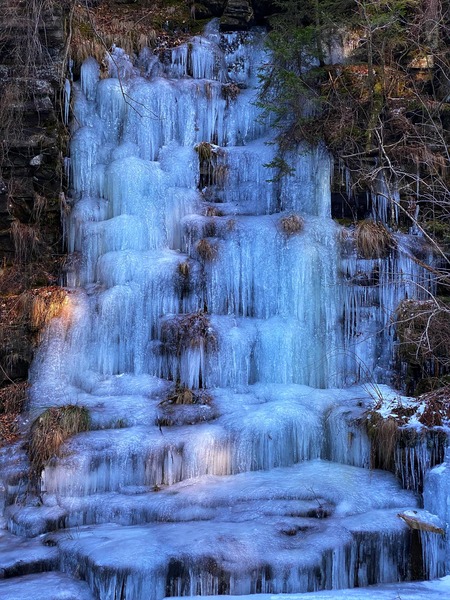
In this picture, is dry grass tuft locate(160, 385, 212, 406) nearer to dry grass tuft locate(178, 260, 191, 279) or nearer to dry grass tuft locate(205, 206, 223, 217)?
dry grass tuft locate(178, 260, 191, 279)

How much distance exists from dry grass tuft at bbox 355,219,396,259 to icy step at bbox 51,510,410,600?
4.14 metres

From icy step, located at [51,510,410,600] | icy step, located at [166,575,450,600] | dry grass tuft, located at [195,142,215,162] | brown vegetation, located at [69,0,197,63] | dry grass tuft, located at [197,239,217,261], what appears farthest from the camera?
brown vegetation, located at [69,0,197,63]

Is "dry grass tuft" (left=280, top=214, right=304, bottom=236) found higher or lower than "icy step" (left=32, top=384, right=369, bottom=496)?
higher

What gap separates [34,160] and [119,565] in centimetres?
612

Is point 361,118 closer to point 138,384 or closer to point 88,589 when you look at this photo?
point 138,384

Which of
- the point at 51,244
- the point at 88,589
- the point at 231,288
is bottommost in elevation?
the point at 88,589

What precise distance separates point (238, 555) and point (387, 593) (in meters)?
1.00

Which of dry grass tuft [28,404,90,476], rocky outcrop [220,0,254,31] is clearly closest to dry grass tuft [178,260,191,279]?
dry grass tuft [28,404,90,476]

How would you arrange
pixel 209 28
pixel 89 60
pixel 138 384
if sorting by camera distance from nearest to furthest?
pixel 138 384, pixel 89 60, pixel 209 28

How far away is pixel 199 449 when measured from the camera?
20.3 ft

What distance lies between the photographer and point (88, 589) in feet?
14.7

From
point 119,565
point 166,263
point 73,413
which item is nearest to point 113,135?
point 166,263

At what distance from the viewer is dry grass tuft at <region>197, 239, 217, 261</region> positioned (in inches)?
Result: 339

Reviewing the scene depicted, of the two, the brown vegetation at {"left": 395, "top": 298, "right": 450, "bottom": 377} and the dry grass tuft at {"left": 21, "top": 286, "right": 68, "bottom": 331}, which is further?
the dry grass tuft at {"left": 21, "top": 286, "right": 68, "bottom": 331}
